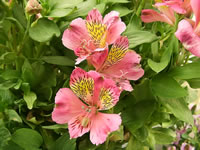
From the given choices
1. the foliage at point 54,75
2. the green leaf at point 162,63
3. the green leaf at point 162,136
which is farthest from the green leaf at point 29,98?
the green leaf at point 162,136

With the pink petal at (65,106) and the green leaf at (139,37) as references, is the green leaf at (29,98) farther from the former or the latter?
the green leaf at (139,37)

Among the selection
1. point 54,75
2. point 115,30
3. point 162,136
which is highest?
point 115,30

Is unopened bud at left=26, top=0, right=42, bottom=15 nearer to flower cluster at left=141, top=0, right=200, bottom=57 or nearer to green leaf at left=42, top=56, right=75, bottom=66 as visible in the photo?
green leaf at left=42, top=56, right=75, bottom=66

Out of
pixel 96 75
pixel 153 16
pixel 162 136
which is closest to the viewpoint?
pixel 96 75

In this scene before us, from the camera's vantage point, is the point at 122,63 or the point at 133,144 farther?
the point at 133,144

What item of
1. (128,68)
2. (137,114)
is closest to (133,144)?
(137,114)

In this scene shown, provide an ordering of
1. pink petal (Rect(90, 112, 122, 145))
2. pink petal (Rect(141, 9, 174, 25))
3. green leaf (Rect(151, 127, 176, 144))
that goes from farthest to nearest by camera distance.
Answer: green leaf (Rect(151, 127, 176, 144)), pink petal (Rect(141, 9, 174, 25)), pink petal (Rect(90, 112, 122, 145))

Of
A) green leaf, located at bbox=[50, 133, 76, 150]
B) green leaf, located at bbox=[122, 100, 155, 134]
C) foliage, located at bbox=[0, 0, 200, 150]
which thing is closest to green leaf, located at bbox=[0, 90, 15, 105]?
foliage, located at bbox=[0, 0, 200, 150]

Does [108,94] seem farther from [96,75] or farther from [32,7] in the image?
[32,7]
